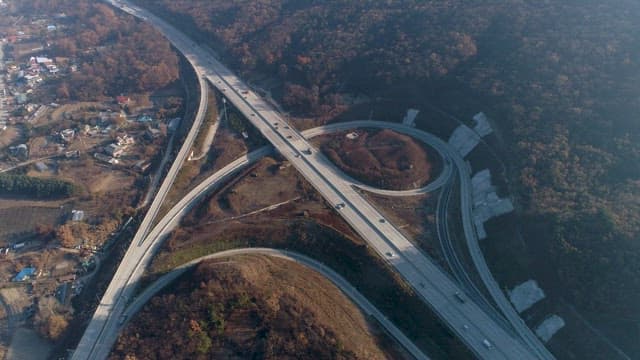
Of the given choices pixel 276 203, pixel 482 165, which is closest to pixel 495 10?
pixel 482 165

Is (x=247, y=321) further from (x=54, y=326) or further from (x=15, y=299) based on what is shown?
(x=15, y=299)

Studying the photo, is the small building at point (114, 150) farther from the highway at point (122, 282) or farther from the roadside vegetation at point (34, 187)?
the highway at point (122, 282)

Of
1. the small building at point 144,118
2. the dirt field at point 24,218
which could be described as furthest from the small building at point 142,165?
the small building at point 144,118

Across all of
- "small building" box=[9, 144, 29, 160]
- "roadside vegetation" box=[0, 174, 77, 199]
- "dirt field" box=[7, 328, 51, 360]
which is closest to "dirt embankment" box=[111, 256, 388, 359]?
"dirt field" box=[7, 328, 51, 360]

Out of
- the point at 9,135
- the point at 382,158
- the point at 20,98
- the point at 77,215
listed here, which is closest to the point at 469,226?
the point at 382,158

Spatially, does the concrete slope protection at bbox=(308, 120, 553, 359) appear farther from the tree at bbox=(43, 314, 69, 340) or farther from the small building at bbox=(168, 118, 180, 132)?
the tree at bbox=(43, 314, 69, 340)
